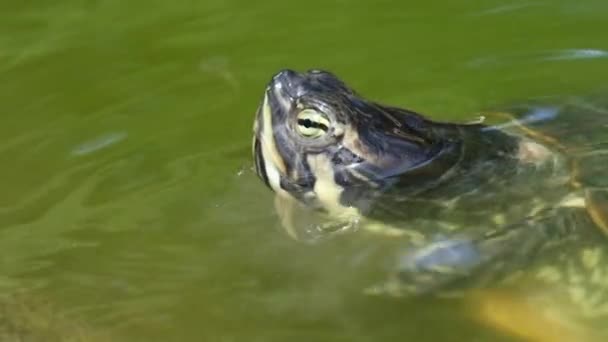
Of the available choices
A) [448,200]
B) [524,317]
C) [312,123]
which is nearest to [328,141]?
[312,123]

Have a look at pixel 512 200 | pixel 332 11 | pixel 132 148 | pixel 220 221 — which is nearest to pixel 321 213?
pixel 220 221

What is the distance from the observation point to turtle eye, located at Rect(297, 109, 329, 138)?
215cm

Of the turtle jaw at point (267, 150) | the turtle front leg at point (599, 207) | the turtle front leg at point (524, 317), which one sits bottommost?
the turtle front leg at point (524, 317)

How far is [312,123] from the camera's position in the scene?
216cm

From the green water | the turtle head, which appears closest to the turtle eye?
the turtle head

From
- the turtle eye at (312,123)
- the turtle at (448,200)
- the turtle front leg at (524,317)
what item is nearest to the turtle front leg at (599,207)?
the turtle at (448,200)

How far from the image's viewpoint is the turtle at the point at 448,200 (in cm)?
214

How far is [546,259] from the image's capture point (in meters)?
2.16

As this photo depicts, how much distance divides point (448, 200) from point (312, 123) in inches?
12.6

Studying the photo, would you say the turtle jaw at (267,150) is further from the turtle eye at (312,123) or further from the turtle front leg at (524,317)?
the turtle front leg at (524,317)

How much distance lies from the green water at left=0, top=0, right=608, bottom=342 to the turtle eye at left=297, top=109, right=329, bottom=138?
0.87 feet

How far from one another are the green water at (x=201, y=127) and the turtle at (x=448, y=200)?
0.30 feet

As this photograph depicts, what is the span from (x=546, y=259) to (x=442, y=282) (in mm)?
206

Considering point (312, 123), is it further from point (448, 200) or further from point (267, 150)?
point (448, 200)
